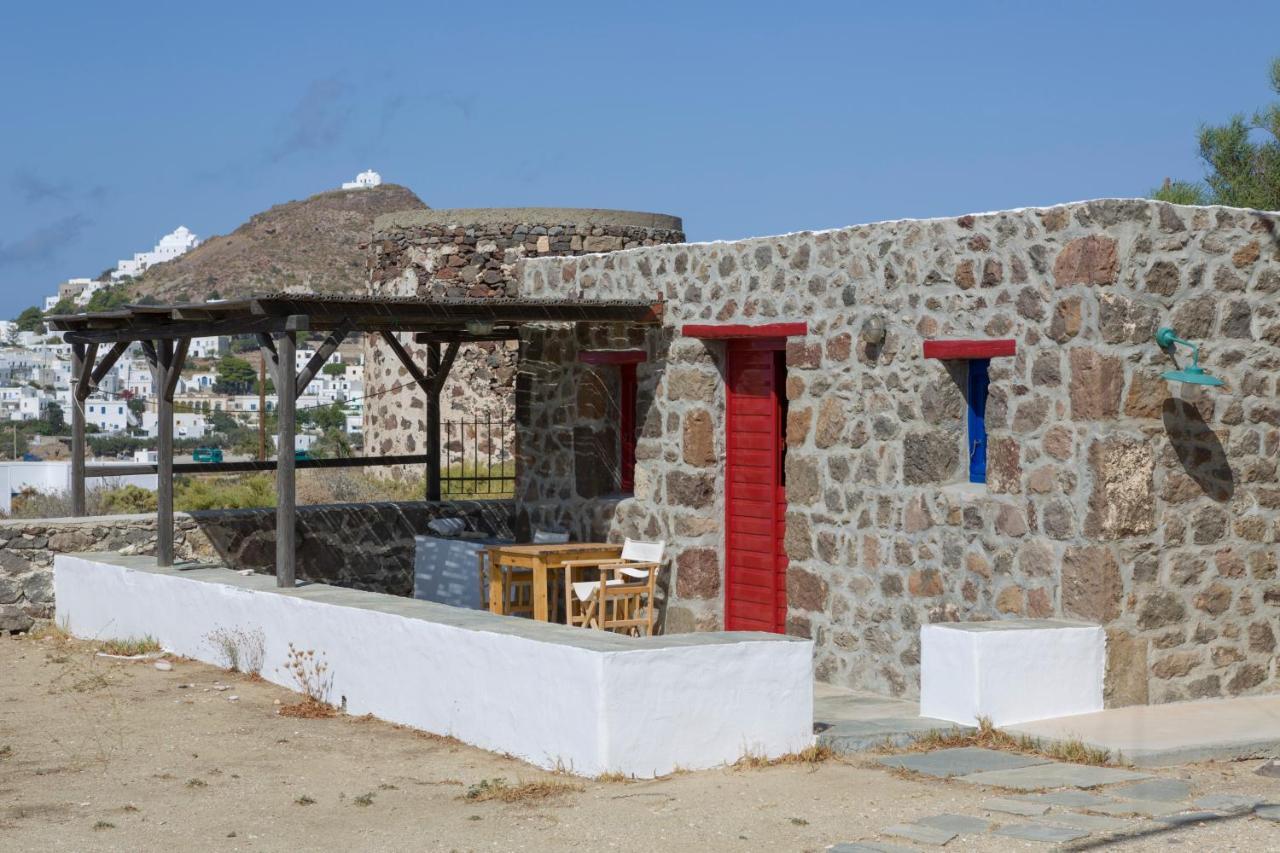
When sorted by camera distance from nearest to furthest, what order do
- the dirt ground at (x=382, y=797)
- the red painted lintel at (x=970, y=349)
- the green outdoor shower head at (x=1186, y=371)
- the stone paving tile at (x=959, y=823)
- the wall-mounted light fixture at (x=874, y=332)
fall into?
the stone paving tile at (x=959, y=823) < the dirt ground at (x=382, y=797) < the green outdoor shower head at (x=1186, y=371) < the red painted lintel at (x=970, y=349) < the wall-mounted light fixture at (x=874, y=332)

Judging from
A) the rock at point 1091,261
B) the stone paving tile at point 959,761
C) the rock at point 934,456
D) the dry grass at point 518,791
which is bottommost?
the dry grass at point 518,791

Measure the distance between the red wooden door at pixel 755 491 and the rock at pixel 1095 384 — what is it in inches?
109

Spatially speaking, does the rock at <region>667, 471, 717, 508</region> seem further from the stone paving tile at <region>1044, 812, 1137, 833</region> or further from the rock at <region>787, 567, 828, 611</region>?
the stone paving tile at <region>1044, 812, 1137, 833</region>

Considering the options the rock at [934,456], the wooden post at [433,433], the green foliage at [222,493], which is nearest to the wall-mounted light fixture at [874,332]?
the rock at [934,456]

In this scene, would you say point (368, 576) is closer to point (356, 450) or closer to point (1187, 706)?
point (1187, 706)

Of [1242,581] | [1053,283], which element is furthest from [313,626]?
[1242,581]

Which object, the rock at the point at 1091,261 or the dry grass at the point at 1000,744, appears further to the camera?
the rock at the point at 1091,261

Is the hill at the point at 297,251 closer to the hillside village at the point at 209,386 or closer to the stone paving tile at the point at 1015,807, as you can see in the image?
the hillside village at the point at 209,386

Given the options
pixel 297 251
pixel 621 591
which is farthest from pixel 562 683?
pixel 297 251

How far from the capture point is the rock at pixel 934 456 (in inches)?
376

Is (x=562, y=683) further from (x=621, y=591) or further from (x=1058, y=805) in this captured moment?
(x=621, y=591)

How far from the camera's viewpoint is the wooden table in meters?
11.6

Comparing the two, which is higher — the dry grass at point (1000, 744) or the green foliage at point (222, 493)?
the green foliage at point (222, 493)

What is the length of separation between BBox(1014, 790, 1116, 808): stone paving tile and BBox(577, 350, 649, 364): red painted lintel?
5.72 m
